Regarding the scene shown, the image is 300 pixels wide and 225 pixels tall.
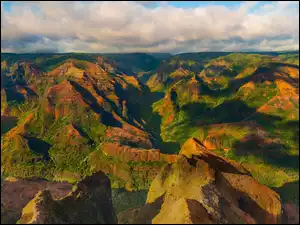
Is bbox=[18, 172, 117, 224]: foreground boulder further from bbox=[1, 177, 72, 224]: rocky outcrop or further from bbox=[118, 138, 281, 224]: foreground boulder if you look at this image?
bbox=[1, 177, 72, 224]: rocky outcrop

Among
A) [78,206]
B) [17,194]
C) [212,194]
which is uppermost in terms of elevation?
[78,206]

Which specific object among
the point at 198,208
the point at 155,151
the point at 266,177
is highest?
the point at 198,208

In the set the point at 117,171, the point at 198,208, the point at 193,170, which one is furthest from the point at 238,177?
the point at 117,171

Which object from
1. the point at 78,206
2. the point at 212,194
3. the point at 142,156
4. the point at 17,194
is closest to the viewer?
the point at 78,206

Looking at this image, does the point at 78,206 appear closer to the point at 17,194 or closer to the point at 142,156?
the point at 17,194

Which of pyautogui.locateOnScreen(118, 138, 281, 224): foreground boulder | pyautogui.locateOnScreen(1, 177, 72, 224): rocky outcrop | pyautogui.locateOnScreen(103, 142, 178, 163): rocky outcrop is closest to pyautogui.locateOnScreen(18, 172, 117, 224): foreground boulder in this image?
pyautogui.locateOnScreen(118, 138, 281, 224): foreground boulder

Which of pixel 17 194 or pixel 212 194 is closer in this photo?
pixel 212 194

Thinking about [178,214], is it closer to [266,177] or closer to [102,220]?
[102,220]

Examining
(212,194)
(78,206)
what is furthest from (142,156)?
(78,206)
